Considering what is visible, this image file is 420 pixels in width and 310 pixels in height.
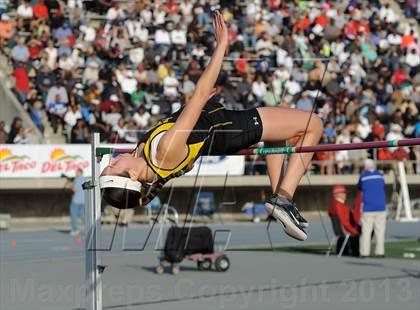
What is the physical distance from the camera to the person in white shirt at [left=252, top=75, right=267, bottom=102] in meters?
25.1

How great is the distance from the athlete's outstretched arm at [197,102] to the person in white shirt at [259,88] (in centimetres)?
1869

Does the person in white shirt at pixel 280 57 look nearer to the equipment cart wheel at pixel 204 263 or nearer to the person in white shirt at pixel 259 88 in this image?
the person in white shirt at pixel 259 88

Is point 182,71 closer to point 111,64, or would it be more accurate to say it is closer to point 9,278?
point 111,64

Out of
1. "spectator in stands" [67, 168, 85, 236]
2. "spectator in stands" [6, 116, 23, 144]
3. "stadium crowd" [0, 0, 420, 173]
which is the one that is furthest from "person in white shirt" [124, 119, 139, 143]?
"spectator in stands" [6, 116, 23, 144]

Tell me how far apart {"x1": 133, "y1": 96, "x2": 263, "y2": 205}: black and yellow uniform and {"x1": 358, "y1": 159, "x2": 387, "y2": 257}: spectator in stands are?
1058 centimetres

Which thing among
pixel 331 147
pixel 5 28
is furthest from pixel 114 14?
pixel 331 147

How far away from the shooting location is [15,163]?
74.0ft

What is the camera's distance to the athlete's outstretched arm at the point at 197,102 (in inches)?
250

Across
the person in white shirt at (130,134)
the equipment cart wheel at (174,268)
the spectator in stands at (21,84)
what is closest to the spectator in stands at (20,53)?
the spectator in stands at (21,84)

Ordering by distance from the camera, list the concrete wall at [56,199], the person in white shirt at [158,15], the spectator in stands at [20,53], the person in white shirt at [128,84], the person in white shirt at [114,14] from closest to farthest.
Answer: the spectator in stands at [20,53]
the concrete wall at [56,199]
the person in white shirt at [128,84]
the person in white shirt at [114,14]
the person in white shirt at [158,15]

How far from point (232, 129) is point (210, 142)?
187 mm

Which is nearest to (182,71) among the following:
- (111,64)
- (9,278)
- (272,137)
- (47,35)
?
(111,64)

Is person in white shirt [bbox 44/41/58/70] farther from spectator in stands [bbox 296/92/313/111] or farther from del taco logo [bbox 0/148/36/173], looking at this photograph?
spectator in stands [bbox 296/92/313/111]

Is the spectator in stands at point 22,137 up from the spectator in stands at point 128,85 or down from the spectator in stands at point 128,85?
down
